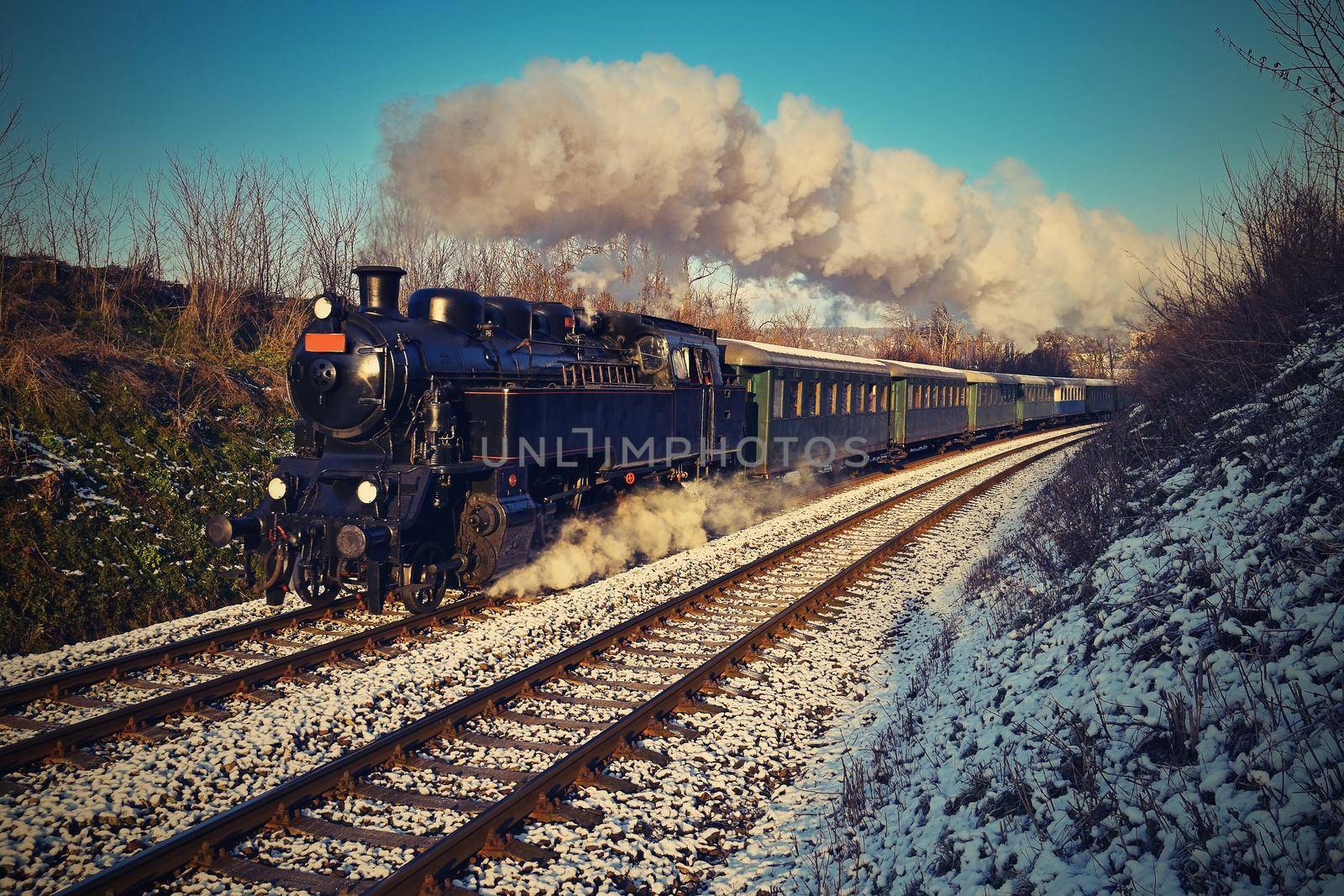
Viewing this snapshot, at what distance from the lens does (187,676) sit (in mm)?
6207

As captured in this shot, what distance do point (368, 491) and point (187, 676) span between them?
202 centimetres

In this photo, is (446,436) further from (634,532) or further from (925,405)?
(925,405)

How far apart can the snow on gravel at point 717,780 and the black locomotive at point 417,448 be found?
3.15 meters

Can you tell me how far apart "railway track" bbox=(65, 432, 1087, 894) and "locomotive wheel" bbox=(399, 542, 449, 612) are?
1750 millimetres

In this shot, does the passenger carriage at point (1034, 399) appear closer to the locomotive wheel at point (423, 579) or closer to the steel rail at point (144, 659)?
the locomotive wheel at point (423, 579)

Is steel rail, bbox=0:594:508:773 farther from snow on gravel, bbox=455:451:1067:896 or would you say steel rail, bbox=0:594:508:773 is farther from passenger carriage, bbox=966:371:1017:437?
passenger carriage, bbox=966:371:1017:437

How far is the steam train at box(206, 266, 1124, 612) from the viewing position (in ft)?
24.5

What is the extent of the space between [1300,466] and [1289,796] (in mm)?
3036

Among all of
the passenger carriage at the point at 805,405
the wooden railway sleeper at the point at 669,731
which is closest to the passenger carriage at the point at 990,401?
the passenger carriage at the point at 805,405

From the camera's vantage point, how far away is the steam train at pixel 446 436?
7465mm

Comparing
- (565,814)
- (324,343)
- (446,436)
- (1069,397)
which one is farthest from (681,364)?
(1069,397)

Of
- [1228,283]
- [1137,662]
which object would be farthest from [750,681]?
[1228,283]

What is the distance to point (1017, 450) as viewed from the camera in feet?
89.0

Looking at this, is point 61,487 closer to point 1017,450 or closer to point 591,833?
point 591,833
